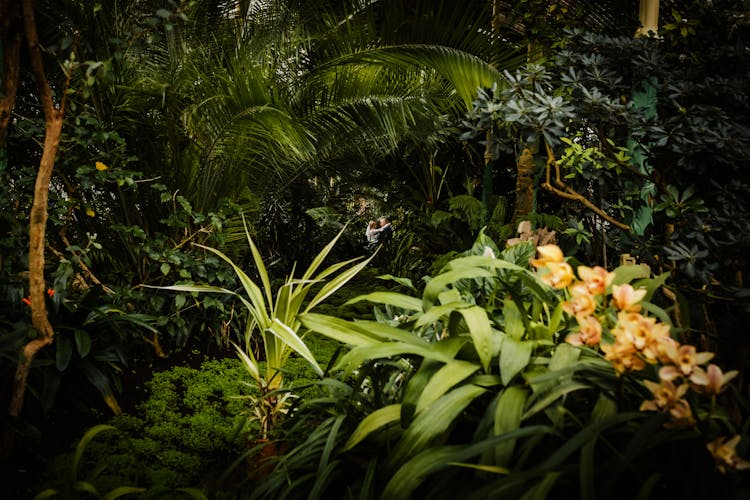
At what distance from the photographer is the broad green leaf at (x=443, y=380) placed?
138 cm

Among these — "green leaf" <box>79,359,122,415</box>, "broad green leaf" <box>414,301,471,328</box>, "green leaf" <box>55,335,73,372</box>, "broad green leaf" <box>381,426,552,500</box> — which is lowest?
"green leaf" <box>79,359,122,415</box>

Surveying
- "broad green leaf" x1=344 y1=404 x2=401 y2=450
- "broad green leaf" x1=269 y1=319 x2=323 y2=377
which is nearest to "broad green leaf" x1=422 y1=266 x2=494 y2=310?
"broad green leaf" x1=344 y1=404 x2=401 y2=450

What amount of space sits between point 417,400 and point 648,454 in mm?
597

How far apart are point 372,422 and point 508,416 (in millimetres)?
387

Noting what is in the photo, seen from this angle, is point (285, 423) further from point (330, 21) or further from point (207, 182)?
→ point (330, 21)

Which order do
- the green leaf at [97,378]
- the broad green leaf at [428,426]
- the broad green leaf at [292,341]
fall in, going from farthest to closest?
the green leaf at [97,378] → the broad green leaf at [292,341] → the broad green leaf at [428,426]

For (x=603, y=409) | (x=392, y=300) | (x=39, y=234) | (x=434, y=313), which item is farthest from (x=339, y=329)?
(x=39, y=234)

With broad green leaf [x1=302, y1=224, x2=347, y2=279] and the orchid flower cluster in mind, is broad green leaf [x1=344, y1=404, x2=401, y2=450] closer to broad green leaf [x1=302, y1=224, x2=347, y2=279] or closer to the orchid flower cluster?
the orchid flower cluster

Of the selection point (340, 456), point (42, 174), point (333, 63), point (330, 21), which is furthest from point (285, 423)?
point (330, 21)

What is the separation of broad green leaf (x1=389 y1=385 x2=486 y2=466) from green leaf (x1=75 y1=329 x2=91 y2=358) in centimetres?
177

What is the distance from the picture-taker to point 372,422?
1471 millimetres

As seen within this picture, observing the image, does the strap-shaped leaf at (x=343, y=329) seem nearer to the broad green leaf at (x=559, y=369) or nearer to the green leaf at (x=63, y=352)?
the broad green leaf at (x=559, y=369)

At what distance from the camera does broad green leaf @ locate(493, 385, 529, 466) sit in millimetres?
1254

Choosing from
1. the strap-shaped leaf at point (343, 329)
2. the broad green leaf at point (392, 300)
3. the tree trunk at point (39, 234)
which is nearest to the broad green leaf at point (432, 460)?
the strap-shaped leaf at point (343, 329)
